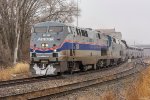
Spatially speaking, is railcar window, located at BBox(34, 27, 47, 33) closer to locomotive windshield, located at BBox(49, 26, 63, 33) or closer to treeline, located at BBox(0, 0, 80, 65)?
locomotive windshield, located at BBox(49, 26, 63, 33)

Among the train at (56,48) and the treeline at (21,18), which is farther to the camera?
the treeline at (21,18)

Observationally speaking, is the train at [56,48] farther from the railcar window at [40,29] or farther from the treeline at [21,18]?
the treeline at [21,18]

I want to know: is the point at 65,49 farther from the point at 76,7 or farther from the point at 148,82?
the point at 76,7

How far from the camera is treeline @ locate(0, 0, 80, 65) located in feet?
113

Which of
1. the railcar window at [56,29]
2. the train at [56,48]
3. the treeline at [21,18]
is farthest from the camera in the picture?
the treeline at [21,18]

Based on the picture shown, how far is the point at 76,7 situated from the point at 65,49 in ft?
96.4

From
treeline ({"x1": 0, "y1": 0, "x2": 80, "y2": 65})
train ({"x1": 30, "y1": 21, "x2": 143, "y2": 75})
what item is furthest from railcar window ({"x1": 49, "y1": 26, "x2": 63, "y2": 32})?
treeline ({"x1": 0, "y1": 0, "x2": 80, "y2": 65})

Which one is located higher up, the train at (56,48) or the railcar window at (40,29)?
the railcar window at (40,29)

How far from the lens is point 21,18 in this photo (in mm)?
38375

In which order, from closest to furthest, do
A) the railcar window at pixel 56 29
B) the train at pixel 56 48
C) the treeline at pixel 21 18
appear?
the train at pixel 56 48 < the railcar window at pixel 56 29 < the treeline at pixel 21 18

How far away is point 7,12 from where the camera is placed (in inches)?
1435

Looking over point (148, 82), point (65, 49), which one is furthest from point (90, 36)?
point (148, 82)

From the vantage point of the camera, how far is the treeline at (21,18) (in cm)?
3438

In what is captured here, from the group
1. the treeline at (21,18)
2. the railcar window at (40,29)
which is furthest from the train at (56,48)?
the treeline at (21,18)
